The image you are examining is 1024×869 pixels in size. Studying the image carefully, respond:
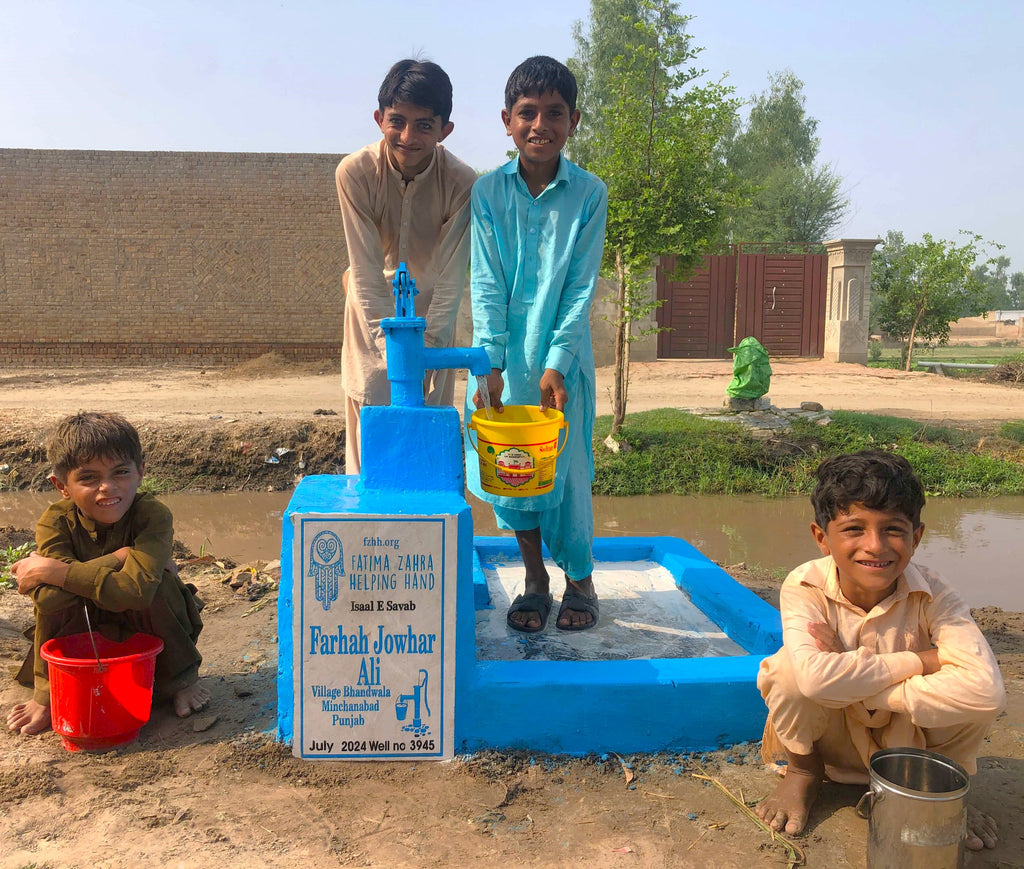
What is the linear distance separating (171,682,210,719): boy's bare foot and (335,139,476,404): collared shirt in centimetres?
115

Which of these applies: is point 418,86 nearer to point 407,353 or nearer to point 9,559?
point 407,353

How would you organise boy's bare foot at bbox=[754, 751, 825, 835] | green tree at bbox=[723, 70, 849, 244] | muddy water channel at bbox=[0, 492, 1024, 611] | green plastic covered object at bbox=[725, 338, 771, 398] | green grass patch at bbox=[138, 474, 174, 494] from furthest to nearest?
green tree at bbox=[723, 70, 849, 244] < green plastic covered object at bbox=[725, 338, 771, 398] < green grass patch at bbox=[138, 474, 174, 494] < muddy water channel at bbox=[0, 492, 1024, 611] < boy's bare foot at bbox=[754, 751, 825, 835]

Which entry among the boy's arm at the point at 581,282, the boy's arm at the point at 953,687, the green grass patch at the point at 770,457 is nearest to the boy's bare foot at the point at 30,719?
the boy's arm at the point at 581,282

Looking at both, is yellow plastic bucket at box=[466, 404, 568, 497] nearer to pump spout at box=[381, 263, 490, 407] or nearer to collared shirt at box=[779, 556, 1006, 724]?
pump spout at box=[381, 263, 490, 407]

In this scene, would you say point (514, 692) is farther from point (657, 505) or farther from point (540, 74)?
point (657, 505)

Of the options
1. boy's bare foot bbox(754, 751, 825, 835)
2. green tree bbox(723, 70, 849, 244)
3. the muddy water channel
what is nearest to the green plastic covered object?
the muddy water channel

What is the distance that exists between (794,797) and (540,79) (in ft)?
7.38

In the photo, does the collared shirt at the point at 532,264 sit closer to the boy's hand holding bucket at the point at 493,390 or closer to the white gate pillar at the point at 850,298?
the boy's hand holding bucket at the point at 493,390

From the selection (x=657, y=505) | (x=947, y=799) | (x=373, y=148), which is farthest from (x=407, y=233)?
(x=657, y=505)

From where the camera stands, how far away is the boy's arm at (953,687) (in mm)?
1870

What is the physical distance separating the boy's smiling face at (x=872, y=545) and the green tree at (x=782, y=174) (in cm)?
2388

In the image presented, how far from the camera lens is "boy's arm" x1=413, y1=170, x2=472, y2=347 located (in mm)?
3119

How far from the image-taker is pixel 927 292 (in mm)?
16312

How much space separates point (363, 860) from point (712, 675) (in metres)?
1.10
